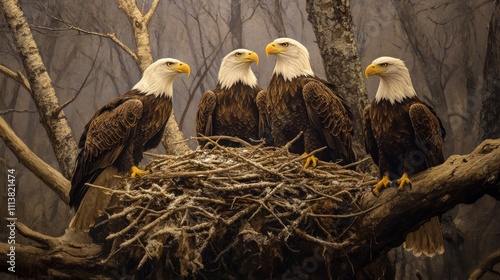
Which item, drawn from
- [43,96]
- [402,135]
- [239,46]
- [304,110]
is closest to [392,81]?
[402,135]

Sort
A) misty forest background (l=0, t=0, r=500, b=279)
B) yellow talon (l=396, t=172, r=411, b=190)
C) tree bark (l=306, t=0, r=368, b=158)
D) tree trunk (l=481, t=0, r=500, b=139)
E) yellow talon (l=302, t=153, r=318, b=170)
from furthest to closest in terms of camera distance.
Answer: misty forest background (l=0, t=0, r=500, b=279)
tree trunk (l=481, t=0, r=500, b=139)
tree bark (l=306, t=0, r=368, b=158)
yellow talon (l=302, t=153, r=318, b=170)
yellow talon (l=396, t=172, r=411, b=190)

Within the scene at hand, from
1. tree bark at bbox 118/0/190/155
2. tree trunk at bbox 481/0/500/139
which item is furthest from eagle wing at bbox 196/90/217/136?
tree trunk at bbox 481/0/500/139

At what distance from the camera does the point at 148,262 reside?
3264 millimetres

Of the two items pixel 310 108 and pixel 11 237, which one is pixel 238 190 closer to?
pixel 310 108

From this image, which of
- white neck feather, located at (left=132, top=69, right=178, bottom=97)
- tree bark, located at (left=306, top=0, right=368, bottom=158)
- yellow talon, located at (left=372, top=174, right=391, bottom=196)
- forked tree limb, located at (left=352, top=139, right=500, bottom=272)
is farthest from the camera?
tree bark, located at (left=306, top=0, right=368, bottom=158)

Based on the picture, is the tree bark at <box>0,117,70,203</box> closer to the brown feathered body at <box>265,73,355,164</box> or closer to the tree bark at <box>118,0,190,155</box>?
the tree bark at <box>118,0,190,155</box>

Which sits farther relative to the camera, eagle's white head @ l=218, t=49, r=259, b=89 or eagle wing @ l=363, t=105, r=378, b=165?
eagle's white head @ l=218, t=49, r=259, b=89

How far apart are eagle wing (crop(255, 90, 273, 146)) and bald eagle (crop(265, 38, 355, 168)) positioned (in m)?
0.10

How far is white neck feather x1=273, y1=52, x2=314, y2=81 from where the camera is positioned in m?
3.57

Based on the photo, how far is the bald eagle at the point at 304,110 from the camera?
346 centimetres

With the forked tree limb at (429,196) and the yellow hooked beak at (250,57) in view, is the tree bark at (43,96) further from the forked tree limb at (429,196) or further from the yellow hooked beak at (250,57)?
the forked tree limb at (429,196)

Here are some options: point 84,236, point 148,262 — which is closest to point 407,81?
point 148,262

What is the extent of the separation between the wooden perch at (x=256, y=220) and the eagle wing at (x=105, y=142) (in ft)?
0.58

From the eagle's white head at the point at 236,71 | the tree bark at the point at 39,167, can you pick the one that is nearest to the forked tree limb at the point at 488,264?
the eagle's white head at the point at 236,71
